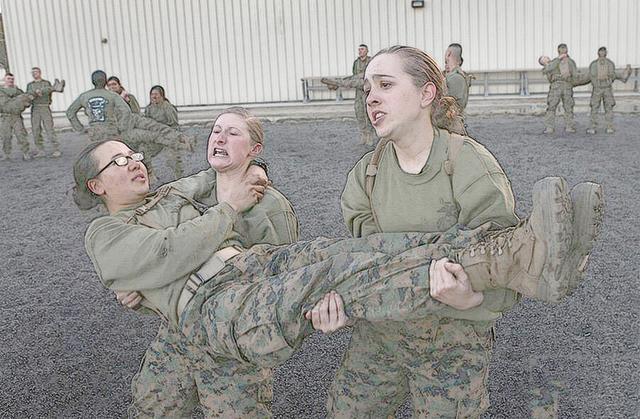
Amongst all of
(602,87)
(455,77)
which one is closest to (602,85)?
(602,87)

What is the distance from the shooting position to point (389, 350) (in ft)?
8.35

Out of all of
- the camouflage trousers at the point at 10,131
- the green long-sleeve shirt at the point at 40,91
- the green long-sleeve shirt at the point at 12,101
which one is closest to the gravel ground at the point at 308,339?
the camouflage trousers at the point at 10,131

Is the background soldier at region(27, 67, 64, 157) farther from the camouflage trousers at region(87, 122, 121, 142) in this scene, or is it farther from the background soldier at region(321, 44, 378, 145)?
the background soldier at region(321, 44, 378, 145)

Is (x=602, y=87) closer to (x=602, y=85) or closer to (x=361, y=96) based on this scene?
(x=602, y=85)

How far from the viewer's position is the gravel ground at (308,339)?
11.7 feet

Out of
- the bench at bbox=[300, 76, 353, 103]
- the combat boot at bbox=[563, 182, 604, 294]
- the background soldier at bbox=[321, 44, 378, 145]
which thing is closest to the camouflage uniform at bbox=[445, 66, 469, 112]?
the background soldier at bbox=[321, 44, 378, 145]

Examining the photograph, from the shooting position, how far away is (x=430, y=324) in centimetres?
244

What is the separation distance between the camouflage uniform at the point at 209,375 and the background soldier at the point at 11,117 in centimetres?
1117

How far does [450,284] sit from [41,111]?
12695 millimetres

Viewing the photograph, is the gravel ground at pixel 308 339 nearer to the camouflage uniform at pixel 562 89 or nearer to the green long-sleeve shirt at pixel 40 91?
the camouflage uniform at pixel 562 89

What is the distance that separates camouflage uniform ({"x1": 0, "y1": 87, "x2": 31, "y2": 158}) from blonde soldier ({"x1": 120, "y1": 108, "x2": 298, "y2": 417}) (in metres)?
11.2

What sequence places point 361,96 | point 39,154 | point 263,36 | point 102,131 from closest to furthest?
1. point 102,131
2. point 39,154
3. point 361,96
4. point 263,36

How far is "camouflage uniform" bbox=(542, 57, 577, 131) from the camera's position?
12.8 meters

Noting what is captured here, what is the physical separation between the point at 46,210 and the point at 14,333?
4259 millimetres
